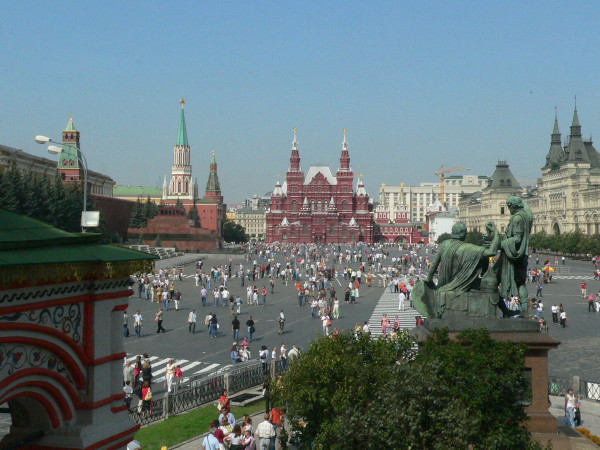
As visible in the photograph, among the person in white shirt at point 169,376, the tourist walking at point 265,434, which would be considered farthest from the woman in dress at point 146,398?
the tourist walking at point 265,434

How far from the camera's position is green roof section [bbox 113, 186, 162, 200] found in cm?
17575

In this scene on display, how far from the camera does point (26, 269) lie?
5.39 meters

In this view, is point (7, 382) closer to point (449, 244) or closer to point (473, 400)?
point (473, 400)

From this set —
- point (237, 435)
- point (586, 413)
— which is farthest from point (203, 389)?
point (586, 413)

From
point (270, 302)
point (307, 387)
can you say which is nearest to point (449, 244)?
point (307, 387)

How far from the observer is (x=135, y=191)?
179125mm

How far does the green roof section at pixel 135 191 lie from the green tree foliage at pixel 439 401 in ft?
552

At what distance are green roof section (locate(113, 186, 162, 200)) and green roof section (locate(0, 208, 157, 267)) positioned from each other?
560 feet

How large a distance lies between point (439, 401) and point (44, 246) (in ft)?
17.0

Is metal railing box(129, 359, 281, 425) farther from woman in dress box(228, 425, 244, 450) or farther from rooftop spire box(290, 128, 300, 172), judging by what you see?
rooftop spire box(290, 128, 300, 172)

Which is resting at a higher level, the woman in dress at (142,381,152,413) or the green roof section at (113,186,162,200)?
the green roof section at (113,186,162,200)

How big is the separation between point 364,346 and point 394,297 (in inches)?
1159

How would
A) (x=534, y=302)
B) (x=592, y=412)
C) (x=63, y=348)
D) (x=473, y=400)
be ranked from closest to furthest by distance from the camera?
(x=63, y=348)
(x=473, y=400)
(x=592, y=412)
(x=534, y=302)

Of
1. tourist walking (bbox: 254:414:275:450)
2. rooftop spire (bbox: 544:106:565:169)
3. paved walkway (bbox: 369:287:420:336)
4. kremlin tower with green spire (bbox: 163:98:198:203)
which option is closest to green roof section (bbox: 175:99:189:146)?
kremlin tower with green spire (bbox: 163:98:198:203)
